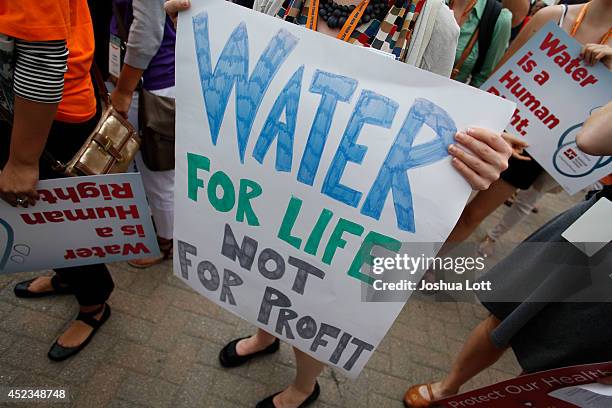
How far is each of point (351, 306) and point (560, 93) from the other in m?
1.48

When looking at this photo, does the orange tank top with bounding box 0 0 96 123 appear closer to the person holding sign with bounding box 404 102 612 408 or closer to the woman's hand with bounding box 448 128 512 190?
the woman's hand with bounding box 448 128 512 190

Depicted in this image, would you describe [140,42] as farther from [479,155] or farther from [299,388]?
[299,388]

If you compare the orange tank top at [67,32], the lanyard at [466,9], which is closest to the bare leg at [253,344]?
the orange tank top at [67,32]

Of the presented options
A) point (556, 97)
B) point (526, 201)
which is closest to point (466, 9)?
point (556, 97)

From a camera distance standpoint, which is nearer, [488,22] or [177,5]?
[177,5]

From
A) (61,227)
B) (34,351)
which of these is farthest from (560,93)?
(34,351)

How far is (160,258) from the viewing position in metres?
2.36

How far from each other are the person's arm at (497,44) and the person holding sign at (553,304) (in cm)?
147

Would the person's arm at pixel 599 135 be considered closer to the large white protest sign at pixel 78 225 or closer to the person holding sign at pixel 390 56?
the person holding sign at pixel 390 56

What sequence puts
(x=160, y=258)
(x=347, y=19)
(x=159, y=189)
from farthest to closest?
(x=160, y=258) → (x=159, y=189) → (x=347, y=19)

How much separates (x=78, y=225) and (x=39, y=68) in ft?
1.80

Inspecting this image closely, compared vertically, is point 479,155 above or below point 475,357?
above

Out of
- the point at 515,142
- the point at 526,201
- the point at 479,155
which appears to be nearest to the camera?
the point at 479,155

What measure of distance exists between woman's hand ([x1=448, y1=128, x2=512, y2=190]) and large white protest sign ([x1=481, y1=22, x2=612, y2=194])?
1145 millimetres
